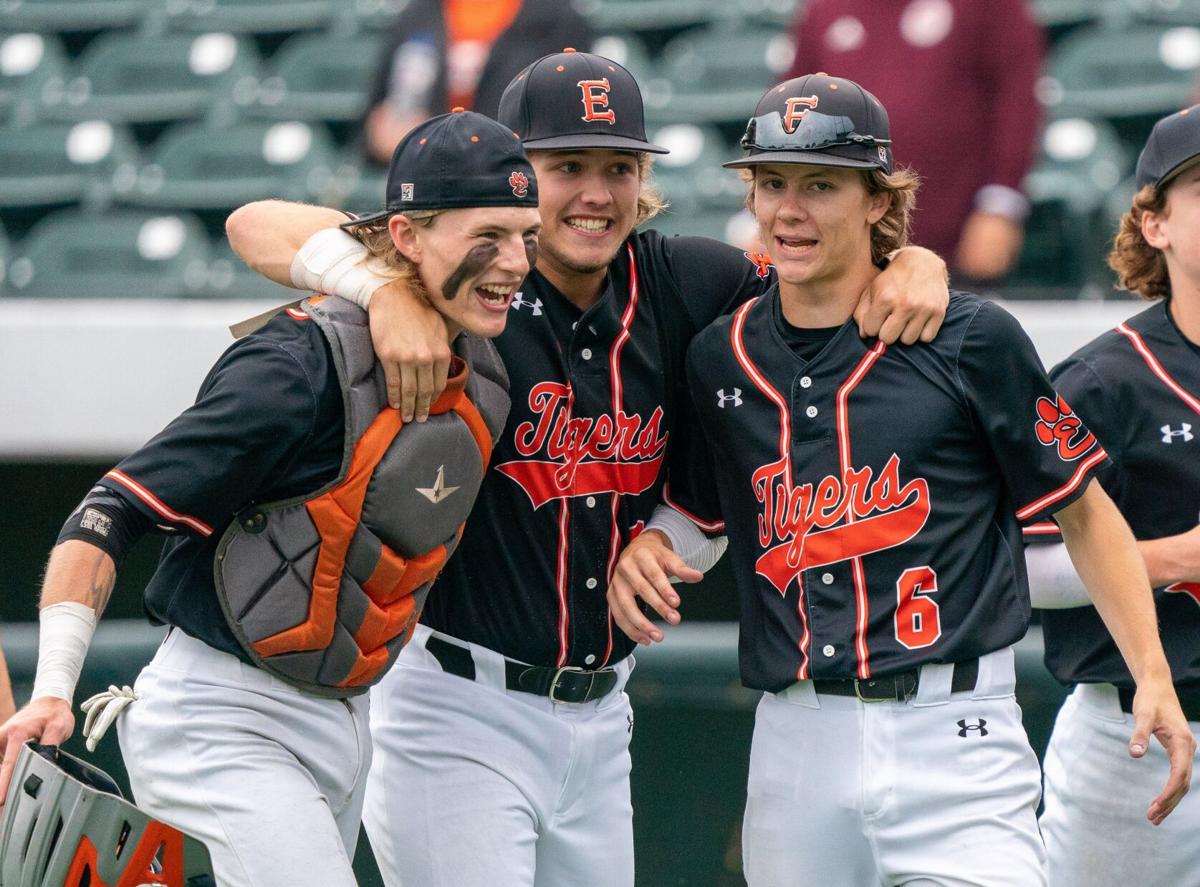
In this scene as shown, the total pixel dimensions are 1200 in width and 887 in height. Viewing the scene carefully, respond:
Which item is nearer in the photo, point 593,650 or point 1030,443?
point 1030,443

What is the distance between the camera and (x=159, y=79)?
21.9ft

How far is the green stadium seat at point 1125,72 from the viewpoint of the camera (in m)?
5.74

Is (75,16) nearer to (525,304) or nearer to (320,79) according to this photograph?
(320,79)

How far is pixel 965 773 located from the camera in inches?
96.7

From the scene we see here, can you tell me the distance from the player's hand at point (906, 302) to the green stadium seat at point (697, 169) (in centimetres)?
323

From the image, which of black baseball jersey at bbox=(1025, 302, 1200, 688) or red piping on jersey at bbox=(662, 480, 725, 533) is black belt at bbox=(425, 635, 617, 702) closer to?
red piping on jersey at bbox=(662, 480, 725, 533)

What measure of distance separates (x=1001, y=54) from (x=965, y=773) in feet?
8.66

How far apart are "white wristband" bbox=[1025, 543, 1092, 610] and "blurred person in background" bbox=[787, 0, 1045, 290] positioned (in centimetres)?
184

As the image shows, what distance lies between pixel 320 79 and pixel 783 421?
4.48 m

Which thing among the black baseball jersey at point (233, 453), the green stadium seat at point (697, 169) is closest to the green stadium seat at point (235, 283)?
the green stadium seat at point (697, 169)

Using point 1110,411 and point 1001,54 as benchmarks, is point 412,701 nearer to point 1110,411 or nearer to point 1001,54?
point 1110,411

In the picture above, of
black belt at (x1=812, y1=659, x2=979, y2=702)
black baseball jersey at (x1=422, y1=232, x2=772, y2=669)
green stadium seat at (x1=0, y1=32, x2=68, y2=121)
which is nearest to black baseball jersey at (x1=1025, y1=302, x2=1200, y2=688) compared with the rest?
black belt at (x1=812, y1=659, x2=979, y2=702)

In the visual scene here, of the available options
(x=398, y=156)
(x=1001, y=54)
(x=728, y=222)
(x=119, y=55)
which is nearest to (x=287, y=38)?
(x=119, y=55)

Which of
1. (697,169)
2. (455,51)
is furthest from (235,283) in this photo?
(697,169)
